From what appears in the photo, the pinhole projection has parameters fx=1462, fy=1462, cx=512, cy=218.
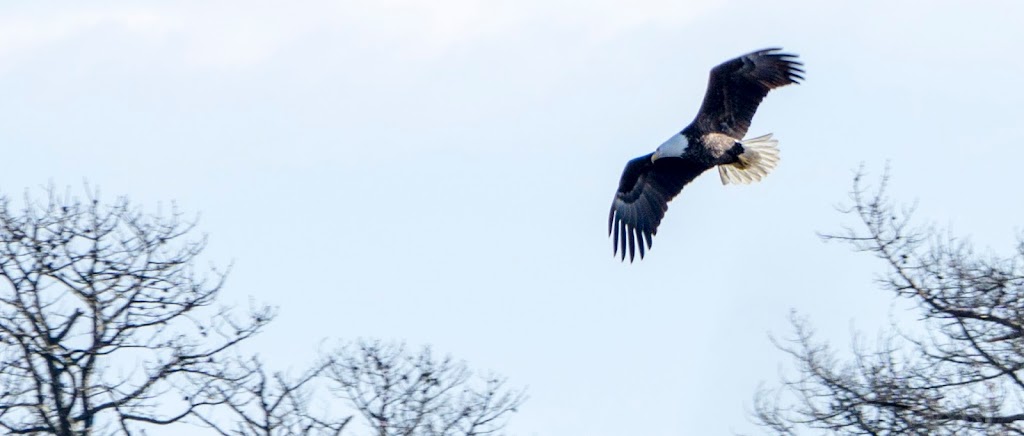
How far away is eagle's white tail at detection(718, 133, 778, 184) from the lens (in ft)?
42.3

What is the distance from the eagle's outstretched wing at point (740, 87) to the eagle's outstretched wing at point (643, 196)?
0.44 meters

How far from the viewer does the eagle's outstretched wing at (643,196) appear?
40.7 ft

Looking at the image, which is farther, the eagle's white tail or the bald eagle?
the eagle's white tail

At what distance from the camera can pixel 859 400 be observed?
9148mm

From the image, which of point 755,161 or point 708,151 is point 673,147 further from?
point 755,161

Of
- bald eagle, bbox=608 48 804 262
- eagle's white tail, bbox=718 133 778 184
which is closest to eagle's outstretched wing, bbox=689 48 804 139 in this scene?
bald eagle, bbox=608 48 804 262

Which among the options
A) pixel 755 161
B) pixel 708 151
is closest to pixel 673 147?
pixel 708 151

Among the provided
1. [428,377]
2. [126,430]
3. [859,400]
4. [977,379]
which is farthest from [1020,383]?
[126,430]

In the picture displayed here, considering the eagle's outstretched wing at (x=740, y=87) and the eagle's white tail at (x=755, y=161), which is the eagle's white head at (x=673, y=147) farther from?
the eagle's white tail at (x=755, y=161)

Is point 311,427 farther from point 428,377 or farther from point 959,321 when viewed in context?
point 959,321

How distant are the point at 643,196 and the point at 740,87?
133cm

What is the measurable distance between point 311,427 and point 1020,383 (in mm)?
4399

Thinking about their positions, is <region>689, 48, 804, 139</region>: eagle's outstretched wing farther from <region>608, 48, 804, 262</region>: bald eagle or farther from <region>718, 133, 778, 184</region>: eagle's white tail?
<region>718, 133, 778, 184</region>: eagle's white tail

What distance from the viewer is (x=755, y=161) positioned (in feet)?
42.3
